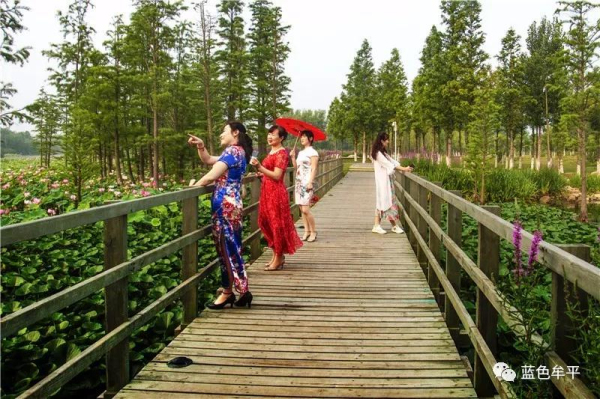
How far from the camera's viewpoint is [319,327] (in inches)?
159

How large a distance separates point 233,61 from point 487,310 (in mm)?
34070

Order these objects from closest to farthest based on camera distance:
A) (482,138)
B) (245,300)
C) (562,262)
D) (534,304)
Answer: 1. (562,262)
2. (534,304)
3. (245,300)
4. (482,138)

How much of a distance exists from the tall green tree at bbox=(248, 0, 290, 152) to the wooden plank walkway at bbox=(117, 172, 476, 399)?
32.3 m

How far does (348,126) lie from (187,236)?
52722 mm

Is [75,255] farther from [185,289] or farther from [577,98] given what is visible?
[577,98]

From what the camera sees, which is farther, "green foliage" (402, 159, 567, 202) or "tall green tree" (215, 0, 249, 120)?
"tall green tree" (215, 0, 249, 120)

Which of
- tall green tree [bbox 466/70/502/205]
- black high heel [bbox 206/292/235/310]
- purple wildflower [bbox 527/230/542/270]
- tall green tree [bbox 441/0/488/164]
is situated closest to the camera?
purple wildflower [bbox 527/230/542/270]

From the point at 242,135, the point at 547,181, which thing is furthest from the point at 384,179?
the point at 547,181

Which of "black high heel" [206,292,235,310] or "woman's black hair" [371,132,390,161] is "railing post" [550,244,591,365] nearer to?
"black high heel" [206,292,235,310]

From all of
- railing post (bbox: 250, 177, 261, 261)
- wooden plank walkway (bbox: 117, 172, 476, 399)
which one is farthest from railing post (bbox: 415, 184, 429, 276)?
railing post (bbox: 250, 177, 261, 261)

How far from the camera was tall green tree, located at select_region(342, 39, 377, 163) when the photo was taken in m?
54.3

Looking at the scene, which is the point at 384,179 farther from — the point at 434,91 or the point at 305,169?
the point at 434,91

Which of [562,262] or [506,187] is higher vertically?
[562,262]

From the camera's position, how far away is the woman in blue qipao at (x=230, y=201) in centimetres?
421
